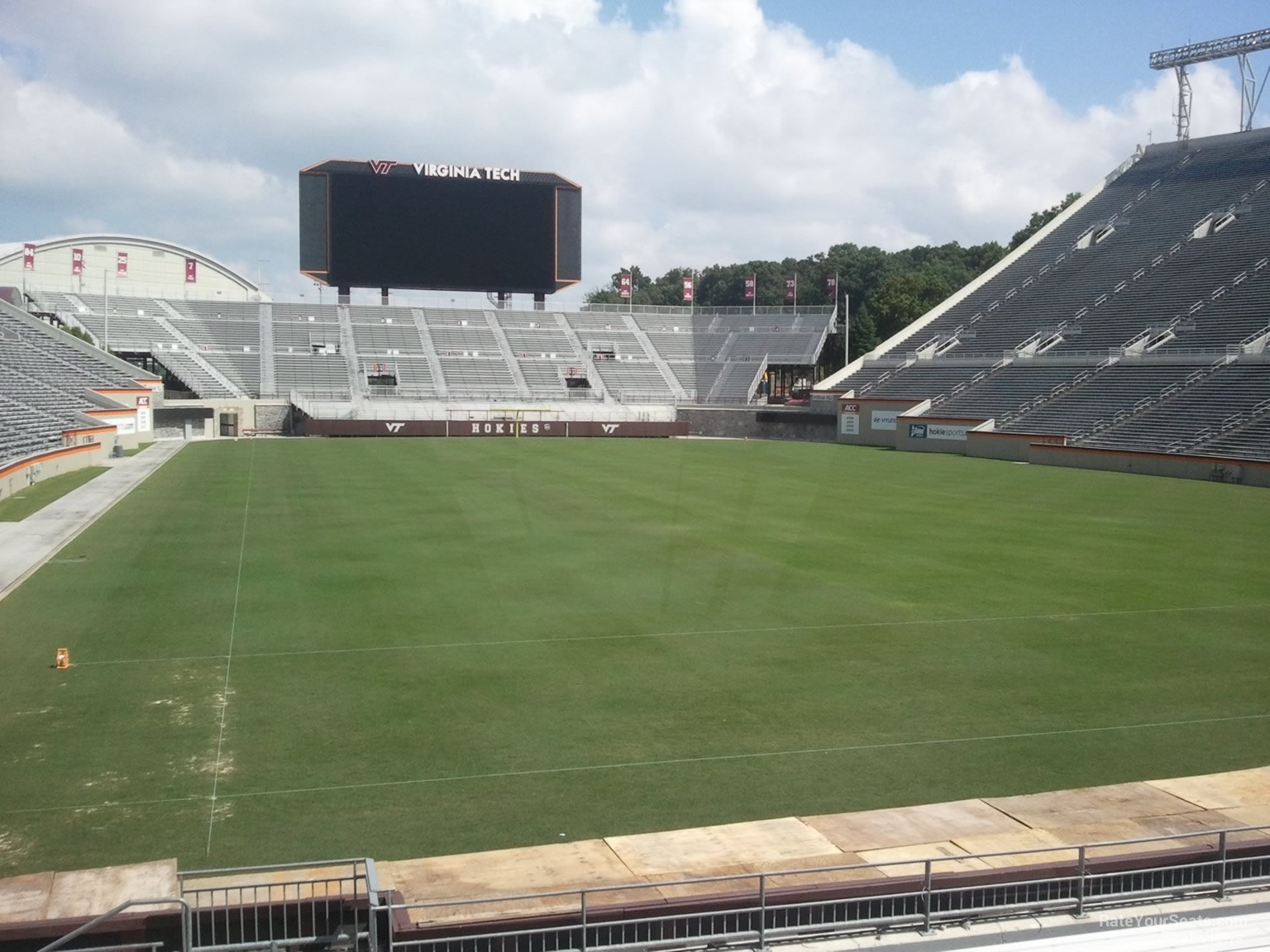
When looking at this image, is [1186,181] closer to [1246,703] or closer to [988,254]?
[988,254]

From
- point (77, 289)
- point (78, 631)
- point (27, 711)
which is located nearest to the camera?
point (27, 711)

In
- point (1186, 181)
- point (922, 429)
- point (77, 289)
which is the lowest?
point (922, 429)

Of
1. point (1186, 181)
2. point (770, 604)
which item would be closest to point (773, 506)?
point (770, 604)

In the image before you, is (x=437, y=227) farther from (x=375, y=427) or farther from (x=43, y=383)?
(x=43, y=383)

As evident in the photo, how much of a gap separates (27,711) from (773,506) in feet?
74.9

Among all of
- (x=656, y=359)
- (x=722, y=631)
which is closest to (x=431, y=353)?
(x=656, y=359)

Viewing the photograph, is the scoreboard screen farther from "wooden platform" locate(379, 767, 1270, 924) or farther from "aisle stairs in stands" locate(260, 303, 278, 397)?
"wooden platform" locate(379, 767, 1270, 924)

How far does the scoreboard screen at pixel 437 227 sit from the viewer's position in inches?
2817

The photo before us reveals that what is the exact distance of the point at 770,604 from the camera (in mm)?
18438

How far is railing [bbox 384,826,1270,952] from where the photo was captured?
7.07 meters

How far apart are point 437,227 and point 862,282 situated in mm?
65639

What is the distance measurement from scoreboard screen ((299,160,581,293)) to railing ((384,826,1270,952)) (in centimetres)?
6936

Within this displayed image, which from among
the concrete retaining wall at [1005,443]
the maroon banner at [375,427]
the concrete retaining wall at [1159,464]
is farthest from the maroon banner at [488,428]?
the concrete retaining wall at [1159,464]

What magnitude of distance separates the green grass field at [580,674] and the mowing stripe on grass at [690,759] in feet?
0.14
